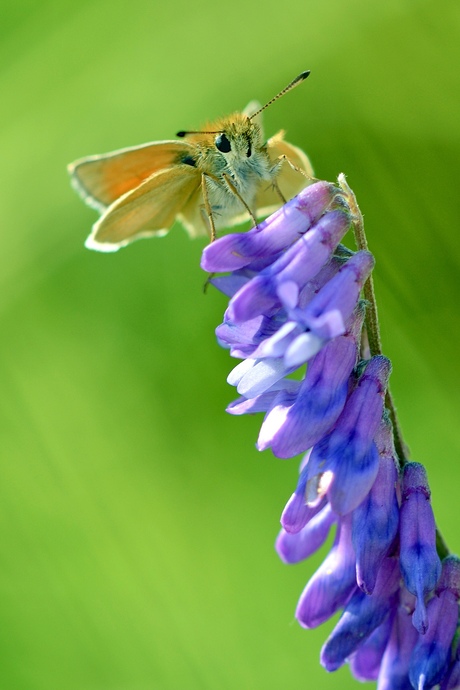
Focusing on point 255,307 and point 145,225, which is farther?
point 145,225

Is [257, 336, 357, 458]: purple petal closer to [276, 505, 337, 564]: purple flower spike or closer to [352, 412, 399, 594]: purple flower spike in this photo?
[352, 412, 399, 594]: purple flower spike

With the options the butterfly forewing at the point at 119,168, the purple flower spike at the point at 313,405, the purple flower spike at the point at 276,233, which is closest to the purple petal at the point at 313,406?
the purple flower spike at the point at 313,405

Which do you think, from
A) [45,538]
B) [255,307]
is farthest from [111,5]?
[255,307]

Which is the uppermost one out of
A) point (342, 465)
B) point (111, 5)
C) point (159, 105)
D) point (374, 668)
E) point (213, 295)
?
point (111, 5)

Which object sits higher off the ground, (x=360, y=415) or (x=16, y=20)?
(x=16, y=20)

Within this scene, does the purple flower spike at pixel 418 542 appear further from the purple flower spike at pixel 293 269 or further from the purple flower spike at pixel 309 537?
the purple flower spike at pixel 293 269

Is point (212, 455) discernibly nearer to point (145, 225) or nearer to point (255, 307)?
point (145, 225)

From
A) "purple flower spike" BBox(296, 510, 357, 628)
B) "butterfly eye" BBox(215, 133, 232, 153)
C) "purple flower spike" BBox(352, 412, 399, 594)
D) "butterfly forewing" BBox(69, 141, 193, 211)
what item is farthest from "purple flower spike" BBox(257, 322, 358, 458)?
"butterfly forewing" BBox(69, 141, 193, 211)

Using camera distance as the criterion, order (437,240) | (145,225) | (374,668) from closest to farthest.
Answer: (374,668)
(145,225)
(437,240)
